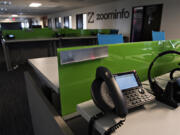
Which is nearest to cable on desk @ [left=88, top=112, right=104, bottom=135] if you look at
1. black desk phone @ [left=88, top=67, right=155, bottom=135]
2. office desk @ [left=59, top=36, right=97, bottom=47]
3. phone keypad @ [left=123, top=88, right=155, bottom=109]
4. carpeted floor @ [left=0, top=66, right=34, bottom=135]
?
black desk phone @ [left=88, top=67, right=155, bottom=135]

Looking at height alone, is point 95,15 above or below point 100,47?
above

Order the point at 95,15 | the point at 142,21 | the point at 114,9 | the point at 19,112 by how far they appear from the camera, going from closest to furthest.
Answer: the point at 19,112 < the point at 142,21 < the point at 114,9 < the point at 95,15

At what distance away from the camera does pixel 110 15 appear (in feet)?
24.5

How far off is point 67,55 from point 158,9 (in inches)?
232

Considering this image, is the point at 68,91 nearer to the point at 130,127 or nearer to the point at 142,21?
the point at 130,127

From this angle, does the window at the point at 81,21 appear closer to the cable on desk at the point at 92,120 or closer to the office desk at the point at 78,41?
the office desk at the point at 78,41

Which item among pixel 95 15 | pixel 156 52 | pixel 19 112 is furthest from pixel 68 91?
pixel 95 15

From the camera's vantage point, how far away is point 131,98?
0.63 metres

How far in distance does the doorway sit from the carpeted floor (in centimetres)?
526

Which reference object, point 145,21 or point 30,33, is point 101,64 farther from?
point 145,21

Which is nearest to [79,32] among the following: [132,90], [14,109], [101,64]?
A: [14,109]

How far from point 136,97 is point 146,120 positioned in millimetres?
110

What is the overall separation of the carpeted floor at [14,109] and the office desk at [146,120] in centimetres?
131

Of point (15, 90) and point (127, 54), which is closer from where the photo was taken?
point (127, 54)
